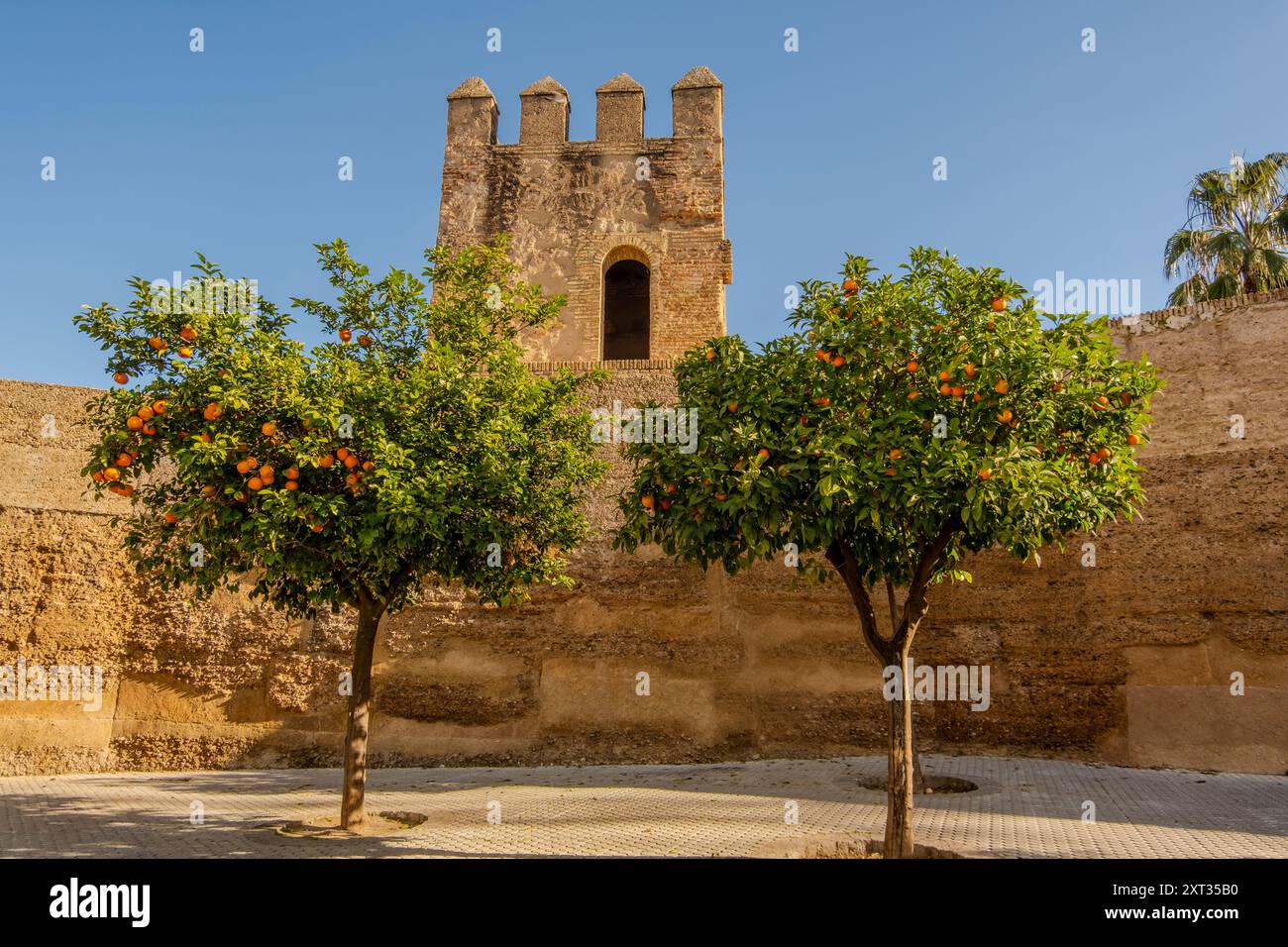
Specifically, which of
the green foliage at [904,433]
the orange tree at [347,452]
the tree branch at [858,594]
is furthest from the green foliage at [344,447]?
the tree branch at [858,594]

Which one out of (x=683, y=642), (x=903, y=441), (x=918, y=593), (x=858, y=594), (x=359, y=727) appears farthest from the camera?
(x=683, y=642)

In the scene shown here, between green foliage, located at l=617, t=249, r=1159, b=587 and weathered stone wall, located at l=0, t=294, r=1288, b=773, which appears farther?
weathered stone wall, located at l=0, t=294, r=1288, b=773

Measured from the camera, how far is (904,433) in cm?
693

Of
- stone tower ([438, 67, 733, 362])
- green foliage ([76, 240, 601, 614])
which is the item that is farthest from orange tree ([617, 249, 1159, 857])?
stone tower ([438, 67, 733, 362])

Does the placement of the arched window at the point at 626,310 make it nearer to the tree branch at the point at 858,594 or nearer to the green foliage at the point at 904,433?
the green foliage at the point at 904,433

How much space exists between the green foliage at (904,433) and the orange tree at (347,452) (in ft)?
5.02

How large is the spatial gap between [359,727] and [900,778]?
15.7 feet

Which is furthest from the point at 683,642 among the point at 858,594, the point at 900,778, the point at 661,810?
the point at 900,778

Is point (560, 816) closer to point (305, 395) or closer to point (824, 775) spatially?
point (824, 775)

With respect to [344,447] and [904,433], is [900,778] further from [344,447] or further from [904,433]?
[344,447]

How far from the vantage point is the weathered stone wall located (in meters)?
11.7

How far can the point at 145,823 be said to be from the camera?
8672 millimetres

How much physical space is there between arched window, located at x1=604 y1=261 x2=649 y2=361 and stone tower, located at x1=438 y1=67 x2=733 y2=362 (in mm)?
1949

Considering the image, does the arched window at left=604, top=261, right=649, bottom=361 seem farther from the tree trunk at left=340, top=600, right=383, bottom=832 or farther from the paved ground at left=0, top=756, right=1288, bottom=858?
the tree trunk at left=340, top=600, right=383, bottom=832
